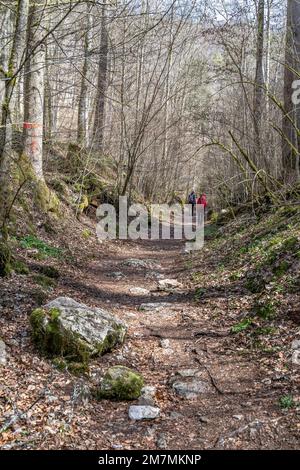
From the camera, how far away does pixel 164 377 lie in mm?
4137

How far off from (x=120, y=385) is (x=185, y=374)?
28.5 inches

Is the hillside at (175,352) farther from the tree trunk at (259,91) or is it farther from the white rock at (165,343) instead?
the tree trunk at (259,91)

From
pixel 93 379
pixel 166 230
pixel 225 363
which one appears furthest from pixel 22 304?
pixel 166 230

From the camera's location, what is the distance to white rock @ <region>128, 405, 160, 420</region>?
3421 mm

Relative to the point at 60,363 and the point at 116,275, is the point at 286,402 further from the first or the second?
the point at 116,275

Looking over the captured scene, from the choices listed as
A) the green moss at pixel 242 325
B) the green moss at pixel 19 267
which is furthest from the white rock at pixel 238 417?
the green moss at pixel 19 267

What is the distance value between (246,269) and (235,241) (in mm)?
2438

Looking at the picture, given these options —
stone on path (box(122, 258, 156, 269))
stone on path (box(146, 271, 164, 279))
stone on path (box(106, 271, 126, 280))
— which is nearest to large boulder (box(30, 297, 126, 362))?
stone on path (box(106, 271, 126, 280))

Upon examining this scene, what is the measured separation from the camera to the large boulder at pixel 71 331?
4.11 meters

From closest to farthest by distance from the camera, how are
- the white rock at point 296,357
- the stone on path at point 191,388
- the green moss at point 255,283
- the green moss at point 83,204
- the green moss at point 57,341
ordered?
1. the stone on path at point 191,388
2. the white rock at point 296,357
3. the green moss at point 57,341
4. the green moss at point 255,283
5. the green moss at point 83,204

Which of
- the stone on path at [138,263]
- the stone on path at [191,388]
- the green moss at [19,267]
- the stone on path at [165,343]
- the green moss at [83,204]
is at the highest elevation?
the green moss at [83,204]

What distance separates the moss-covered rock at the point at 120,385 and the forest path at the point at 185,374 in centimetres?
8

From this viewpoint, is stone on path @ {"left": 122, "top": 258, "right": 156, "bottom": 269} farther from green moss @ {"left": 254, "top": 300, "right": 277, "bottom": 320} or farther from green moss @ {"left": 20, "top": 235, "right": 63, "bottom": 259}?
green moss @ {"left": 254, "top": 300, "right": 277, "bottom": 320}

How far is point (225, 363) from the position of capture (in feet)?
14.3
